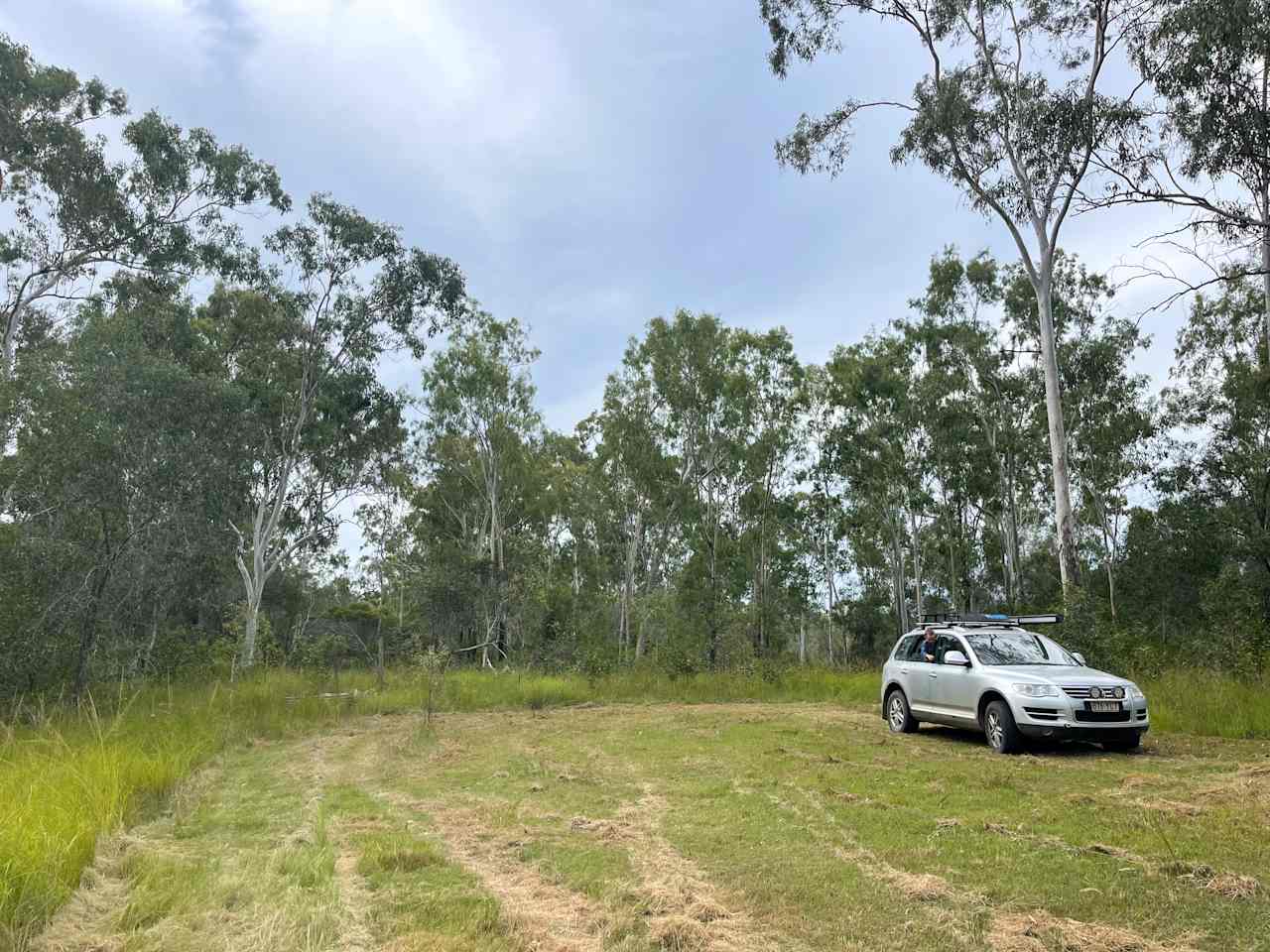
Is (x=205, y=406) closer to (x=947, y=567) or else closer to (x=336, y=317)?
(x=336, y=317)

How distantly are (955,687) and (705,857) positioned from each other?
7452mm

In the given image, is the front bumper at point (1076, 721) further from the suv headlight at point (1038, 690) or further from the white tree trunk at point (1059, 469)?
the white tree trunk at point (1059, 469)

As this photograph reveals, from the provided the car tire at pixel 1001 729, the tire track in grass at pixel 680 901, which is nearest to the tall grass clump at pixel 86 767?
the tire track in grass at pixel 680 901

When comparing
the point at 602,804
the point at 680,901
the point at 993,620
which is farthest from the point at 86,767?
the point at 993,620

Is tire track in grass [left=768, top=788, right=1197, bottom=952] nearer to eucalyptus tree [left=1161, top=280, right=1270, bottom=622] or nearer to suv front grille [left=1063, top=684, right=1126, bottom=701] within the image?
suv front grille [left=1063, top=684, right=1126, bottom=701]

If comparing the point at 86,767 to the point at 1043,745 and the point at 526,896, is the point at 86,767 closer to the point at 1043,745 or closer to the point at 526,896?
the point at 526,896

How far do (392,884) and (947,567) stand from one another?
43241 millimetres

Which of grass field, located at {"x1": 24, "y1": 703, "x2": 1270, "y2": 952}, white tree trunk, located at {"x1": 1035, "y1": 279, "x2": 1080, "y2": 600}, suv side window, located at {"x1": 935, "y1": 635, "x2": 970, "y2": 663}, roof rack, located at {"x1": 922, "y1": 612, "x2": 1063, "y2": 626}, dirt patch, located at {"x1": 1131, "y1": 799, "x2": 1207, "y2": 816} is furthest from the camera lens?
white tree trunk, located at {"x1": 1035, "y1": 279, "x2": 1080, "y2": 600}

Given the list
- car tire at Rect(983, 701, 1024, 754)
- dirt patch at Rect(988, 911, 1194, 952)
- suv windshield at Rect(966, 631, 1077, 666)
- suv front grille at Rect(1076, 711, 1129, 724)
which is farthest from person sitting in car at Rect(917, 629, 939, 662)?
dirt patch at Rect(988, 911, 1194, 952)

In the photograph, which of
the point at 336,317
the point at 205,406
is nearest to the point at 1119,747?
the point at 205,406

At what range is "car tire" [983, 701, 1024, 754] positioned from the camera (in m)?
10.6

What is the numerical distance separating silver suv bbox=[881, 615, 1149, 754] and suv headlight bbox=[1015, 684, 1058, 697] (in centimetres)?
1

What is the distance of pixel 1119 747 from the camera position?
1095 centimetres

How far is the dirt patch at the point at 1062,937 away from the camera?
3893mm
